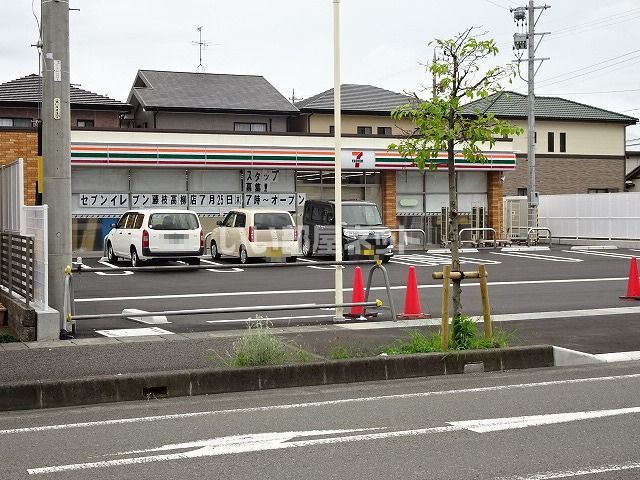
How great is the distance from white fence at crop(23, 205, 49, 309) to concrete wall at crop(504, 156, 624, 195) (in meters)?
41.1

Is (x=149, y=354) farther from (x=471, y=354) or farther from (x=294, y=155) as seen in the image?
(x=294, y=155)

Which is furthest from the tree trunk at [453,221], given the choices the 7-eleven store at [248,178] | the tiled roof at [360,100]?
the tiled roof at [360,100]

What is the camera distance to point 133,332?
13.1 metres

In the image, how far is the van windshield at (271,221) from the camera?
28391 mm

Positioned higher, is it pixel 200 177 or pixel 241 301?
pixel 200 177

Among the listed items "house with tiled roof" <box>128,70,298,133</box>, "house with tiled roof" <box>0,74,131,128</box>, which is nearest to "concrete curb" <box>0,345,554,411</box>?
"house with tiled roof" <box>128,70,298,133</box>

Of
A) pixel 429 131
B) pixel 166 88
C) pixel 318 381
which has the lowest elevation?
pixel 318 381

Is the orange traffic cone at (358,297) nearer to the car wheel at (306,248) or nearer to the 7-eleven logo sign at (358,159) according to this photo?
the car wheel at (306,248)

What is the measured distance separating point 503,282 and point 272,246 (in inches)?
326

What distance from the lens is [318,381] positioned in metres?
9.70

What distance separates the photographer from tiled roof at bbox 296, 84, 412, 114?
147 ft

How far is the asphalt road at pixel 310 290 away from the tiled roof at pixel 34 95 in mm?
12456

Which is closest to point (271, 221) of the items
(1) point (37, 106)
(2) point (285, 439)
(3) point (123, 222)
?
(3) point (123, 222)

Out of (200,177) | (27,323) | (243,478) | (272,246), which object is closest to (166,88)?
(200,177)
